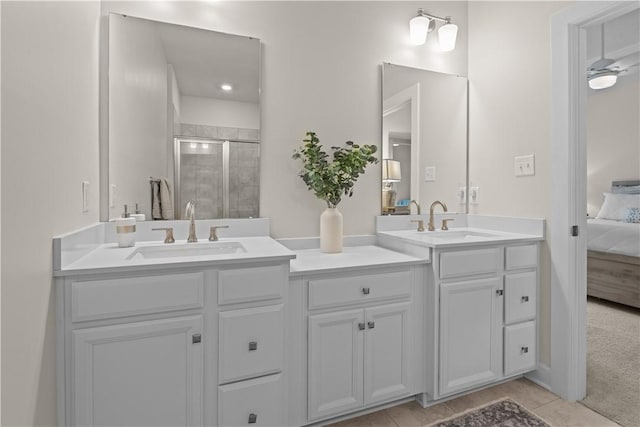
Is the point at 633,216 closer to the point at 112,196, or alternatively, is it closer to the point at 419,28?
the point at 419,28

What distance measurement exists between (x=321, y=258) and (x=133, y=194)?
1.01 m

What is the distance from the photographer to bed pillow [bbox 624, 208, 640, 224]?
13.1 ft

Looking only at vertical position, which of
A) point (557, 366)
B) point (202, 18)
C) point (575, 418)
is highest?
point (202, 18)

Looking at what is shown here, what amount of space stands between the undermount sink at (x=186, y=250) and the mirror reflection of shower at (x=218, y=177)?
0.22 meters

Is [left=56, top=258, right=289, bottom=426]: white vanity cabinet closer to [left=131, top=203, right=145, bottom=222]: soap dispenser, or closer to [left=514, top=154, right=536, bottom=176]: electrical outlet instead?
[left=131, top=203, right=145, bottom=222]: soap dispenser

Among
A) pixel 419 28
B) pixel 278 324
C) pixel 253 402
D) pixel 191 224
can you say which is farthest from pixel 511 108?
pixel 253 402

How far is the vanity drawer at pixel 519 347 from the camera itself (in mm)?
1903

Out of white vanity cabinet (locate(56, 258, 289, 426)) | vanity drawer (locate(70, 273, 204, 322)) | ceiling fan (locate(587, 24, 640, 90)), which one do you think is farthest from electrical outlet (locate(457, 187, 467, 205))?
ceiling fan (locate(587, 24, 640, 90))

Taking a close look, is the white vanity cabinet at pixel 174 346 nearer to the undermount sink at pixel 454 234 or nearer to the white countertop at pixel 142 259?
the white countertop at pixel 142 259

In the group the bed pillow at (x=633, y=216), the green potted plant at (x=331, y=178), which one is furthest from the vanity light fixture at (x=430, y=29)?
the bed pillow at (x=633, y=216)

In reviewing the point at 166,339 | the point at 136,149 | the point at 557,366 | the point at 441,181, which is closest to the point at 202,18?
the point at 136,149

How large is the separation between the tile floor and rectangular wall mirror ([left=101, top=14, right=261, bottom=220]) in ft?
4.12

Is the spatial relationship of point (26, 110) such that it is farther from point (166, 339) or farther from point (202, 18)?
point (202, 18)

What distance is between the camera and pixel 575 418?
5.56 feet
